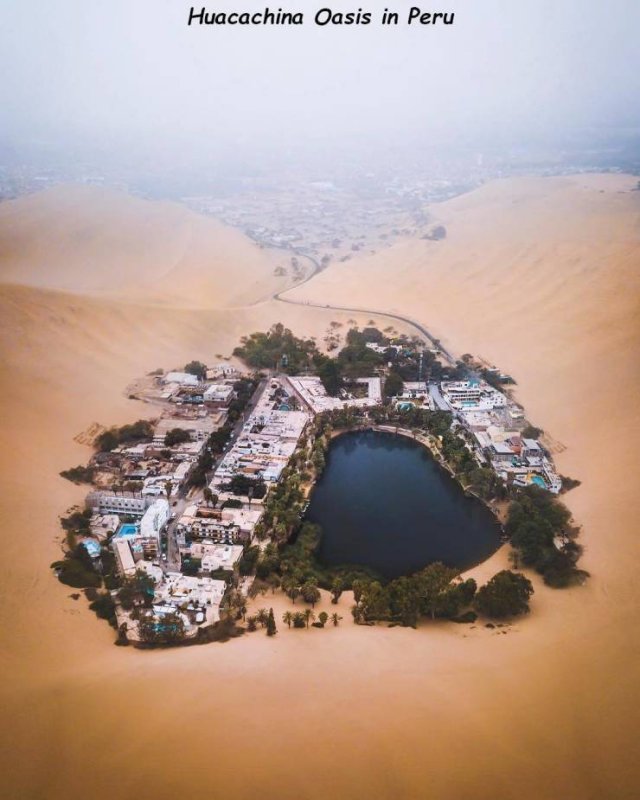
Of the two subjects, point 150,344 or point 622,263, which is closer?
point 150,344

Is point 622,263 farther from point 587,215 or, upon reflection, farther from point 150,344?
point 150,344

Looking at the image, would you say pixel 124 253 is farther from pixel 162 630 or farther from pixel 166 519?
pixel 162 630

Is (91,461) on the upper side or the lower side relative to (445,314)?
lower

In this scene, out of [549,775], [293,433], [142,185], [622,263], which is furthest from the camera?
[142,185]

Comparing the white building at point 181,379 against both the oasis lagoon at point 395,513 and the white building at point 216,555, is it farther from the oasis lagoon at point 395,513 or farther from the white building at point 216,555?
the white building at point 216,555

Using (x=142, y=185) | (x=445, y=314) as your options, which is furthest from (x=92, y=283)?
(x=142, y=185)

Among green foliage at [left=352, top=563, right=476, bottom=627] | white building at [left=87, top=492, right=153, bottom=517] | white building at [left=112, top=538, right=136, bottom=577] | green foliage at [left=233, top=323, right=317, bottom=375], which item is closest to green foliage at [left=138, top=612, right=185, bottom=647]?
white building at [left=112, top=538, right=136, bottom=577]

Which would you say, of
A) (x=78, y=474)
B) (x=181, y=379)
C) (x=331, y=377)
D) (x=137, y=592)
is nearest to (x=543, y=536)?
(x=137, y=592)
